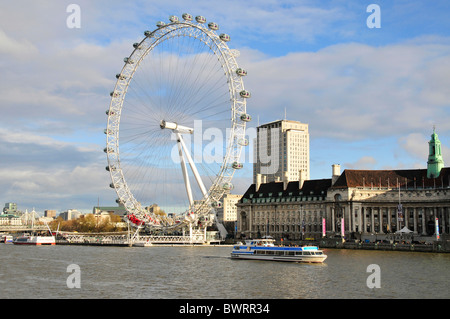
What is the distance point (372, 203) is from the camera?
131750 mm

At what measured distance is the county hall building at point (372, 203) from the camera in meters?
126

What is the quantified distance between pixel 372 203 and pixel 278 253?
6244 centimetres

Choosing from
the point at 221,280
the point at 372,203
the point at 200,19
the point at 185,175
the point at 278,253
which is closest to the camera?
the point at 221,280

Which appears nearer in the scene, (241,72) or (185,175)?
(241,72)

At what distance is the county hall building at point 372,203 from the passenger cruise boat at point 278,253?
4636 cm

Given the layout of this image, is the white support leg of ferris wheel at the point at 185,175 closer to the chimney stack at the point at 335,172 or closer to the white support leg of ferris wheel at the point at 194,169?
the white support leg of ferris wheel at the point at 194,169

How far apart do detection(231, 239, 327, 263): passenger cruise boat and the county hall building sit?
4636 centimetres

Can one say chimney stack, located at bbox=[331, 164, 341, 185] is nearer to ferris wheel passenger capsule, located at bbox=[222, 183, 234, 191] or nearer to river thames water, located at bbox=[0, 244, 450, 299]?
ferris wheel passenger capsule, located at bbox=[222, 183, 234, 191]

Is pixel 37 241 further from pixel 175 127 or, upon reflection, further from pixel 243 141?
pixel 243 141

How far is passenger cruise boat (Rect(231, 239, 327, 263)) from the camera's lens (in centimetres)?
7206

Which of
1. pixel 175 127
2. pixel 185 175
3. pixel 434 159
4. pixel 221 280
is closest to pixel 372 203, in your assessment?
pixel 434 159

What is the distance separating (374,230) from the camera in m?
133
